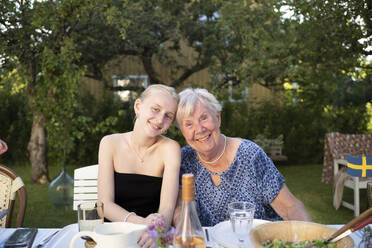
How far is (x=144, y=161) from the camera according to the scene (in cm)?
246

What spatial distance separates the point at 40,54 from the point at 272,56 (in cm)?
390

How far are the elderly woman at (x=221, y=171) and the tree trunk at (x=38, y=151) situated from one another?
18.4 feet

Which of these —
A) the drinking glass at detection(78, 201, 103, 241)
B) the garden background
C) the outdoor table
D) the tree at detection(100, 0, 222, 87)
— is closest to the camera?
the drinking glass at detection(78, 201, 103, 241)

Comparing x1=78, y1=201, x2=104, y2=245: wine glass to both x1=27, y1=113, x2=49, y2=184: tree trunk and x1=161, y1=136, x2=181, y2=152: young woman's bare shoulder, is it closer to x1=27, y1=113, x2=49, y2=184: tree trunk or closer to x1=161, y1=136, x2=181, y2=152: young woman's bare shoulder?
x1=161, y1=136, x2=181, y2=152: young woman's bare shoulder

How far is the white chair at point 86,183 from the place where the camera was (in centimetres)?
299

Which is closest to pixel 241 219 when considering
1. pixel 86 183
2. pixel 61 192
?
pixel 86 183

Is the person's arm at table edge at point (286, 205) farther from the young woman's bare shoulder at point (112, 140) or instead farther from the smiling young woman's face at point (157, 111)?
the young woman's bare shoulder at point (112, 140)

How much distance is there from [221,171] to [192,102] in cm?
49

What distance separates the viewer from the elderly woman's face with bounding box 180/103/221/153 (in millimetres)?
2281

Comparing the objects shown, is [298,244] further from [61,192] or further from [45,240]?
[61,192]

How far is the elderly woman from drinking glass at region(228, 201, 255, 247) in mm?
693

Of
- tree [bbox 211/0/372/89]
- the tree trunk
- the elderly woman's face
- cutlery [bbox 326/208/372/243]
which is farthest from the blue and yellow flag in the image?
the tree trunk

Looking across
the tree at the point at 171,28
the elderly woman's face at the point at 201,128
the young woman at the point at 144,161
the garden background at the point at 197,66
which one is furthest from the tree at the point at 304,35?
the young woman at the point at 144,161

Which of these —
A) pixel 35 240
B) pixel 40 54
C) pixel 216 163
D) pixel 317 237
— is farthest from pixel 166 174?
pixel 40 54
